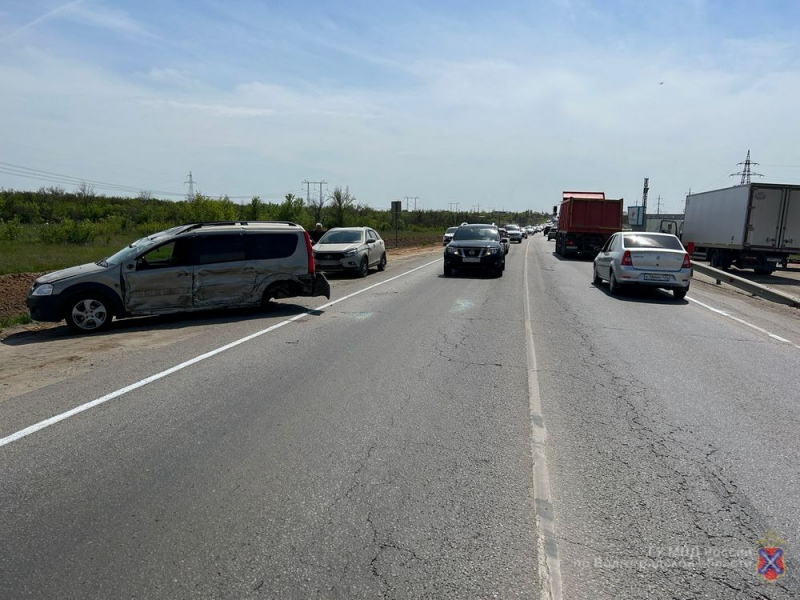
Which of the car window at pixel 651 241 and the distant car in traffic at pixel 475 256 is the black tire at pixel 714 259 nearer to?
the distant car in traffic at pixel 475 256

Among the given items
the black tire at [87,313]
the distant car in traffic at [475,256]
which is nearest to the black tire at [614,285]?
the distant car in traffic at [475,256]

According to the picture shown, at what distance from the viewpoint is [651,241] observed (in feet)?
49.5

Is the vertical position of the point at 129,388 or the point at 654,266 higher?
the point at 654,266

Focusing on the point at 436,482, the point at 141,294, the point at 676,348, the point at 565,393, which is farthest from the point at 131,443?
the point at 676,348

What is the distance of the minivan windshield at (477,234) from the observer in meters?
20.7

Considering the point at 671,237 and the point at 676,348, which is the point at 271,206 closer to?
the point at 671,237

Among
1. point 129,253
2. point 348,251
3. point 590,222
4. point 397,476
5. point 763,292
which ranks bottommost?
point 763,292

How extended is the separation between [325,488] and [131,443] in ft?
5.86

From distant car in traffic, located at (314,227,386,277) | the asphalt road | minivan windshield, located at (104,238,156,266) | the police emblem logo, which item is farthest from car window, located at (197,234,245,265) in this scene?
the police emblem logo

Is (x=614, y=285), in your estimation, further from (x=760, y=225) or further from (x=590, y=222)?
(x=590, y=222)

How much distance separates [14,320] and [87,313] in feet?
7.12

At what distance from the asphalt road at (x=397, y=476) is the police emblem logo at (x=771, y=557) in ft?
0.15

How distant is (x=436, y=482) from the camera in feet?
13.0

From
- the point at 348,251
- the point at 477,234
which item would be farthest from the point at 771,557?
the point at 477,234
